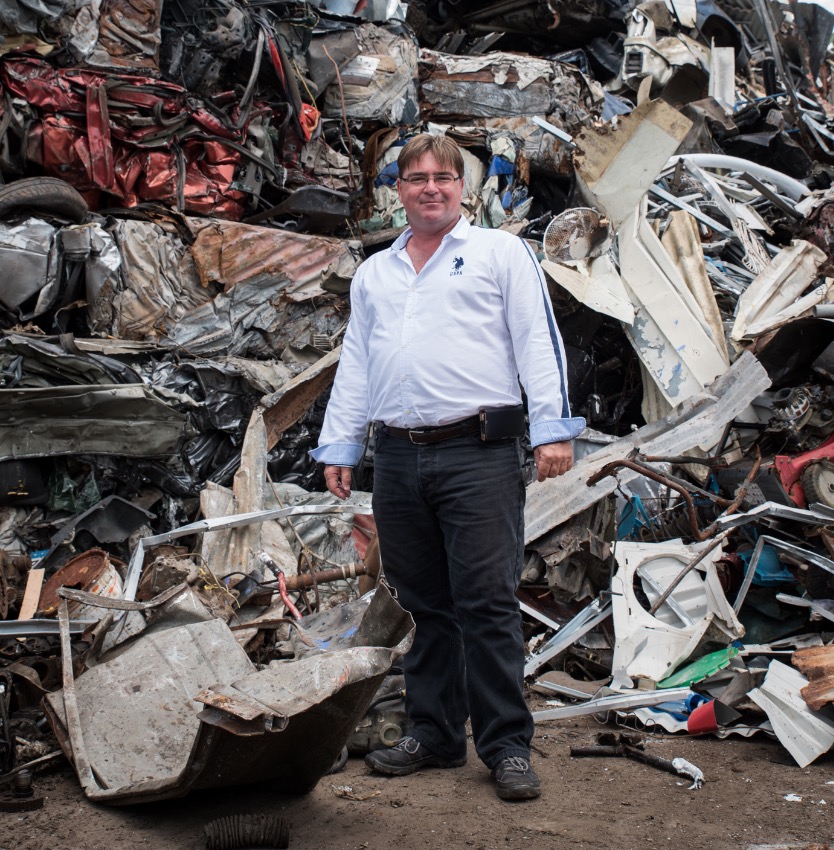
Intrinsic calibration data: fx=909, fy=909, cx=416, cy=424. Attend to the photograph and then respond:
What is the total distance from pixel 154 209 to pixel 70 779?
5.08m

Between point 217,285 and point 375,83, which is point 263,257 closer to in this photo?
point 217,285

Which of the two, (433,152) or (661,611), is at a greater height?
(433,152)

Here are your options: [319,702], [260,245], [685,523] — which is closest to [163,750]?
[319,702]

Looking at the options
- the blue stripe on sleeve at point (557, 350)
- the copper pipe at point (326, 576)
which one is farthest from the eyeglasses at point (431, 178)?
the copper pipe at point (326, 576)

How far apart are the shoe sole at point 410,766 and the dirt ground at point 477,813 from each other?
0.02 metres

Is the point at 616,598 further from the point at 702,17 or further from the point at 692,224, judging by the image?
the point at 702,17

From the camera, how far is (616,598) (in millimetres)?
4129

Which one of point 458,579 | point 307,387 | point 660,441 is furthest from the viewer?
point 307,387

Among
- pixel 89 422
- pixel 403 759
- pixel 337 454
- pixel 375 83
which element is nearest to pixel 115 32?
pixel 375 83

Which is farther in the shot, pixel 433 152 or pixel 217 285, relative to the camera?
pixel 217 285

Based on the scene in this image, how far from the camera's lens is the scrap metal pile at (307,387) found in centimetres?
308

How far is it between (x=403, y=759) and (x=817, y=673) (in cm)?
161

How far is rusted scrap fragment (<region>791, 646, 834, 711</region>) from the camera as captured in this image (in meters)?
3.14

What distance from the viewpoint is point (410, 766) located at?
9.11 ft
